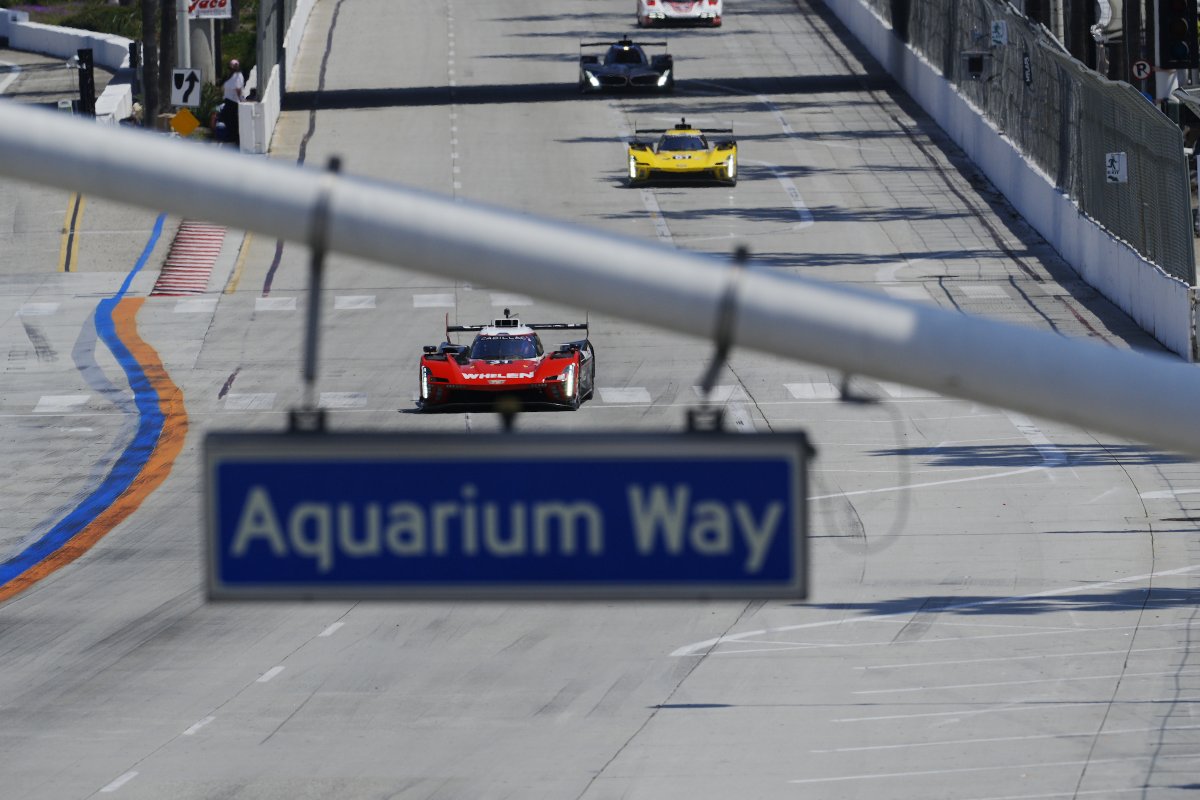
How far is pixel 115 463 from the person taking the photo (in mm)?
31672

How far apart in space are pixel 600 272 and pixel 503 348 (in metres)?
27.8

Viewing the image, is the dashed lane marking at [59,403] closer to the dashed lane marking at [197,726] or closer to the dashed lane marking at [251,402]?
the dashed lane marking at [251,402]

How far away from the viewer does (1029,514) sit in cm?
2656

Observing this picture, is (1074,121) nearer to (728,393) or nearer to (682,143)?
(682,143)

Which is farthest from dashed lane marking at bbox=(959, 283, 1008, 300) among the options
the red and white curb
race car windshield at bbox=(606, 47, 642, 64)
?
race car windshield at bbox=(606, 47, 642, 64)

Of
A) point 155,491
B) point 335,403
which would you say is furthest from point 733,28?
point 155,491

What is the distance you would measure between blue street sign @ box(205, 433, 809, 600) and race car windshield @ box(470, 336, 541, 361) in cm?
2717

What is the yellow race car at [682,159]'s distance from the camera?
5241cm

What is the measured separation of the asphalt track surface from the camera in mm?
17203

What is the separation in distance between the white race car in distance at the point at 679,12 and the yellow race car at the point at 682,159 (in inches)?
983

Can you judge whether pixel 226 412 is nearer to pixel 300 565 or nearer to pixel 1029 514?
pixel 1029 514

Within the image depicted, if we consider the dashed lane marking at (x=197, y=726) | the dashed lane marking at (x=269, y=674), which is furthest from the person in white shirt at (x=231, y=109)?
the dashed lane marking at (x=197, y=726)

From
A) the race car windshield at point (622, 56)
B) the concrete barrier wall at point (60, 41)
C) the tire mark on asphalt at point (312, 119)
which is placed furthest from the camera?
the concrete barrier wall at point (60, 41)

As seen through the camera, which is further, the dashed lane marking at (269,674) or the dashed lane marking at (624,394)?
the dashed lane marking at (624,394)
